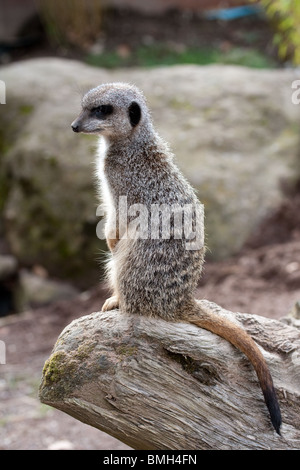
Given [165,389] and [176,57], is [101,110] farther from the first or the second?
[176,57]

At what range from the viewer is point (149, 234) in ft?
7.99

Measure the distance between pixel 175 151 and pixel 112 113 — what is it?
3.03 meters

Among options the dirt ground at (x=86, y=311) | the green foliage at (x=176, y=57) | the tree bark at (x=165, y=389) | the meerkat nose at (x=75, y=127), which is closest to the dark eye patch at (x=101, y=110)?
the meerkat nose at (x=75, y=127)

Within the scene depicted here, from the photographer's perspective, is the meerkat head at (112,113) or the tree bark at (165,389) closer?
the tree bark at (165,389)

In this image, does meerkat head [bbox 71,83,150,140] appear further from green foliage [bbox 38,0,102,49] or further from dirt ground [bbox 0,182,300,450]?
green foliage [bbox 38,0,102,49]

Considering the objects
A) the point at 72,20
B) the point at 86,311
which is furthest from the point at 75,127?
the point at 72,20

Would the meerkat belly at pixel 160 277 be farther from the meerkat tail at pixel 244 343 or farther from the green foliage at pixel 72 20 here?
the green foliage at pixel 72 20

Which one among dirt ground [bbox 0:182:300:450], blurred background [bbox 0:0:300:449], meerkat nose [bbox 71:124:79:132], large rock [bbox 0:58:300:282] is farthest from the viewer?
large rock [bbox 0:58:300:282]

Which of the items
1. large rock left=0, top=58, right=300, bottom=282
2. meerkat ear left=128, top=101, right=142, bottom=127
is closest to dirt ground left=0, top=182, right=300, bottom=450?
large rock left=0, top=58, right=300, bottom=282

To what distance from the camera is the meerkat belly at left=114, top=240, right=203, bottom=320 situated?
2.39 metres

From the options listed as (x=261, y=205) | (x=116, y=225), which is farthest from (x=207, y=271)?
(x=116, y=225)

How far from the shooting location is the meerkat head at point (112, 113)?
2.56 metres

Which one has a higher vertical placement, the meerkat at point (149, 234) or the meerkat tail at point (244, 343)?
the meerkat at point (149, 234)

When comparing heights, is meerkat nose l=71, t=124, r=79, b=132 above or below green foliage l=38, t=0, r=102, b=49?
below
